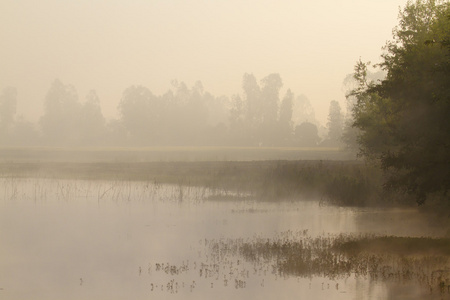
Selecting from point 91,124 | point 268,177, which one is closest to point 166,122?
point 91,124

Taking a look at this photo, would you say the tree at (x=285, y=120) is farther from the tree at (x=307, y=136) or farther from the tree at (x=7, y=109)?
the tree at (x=7, y=109)

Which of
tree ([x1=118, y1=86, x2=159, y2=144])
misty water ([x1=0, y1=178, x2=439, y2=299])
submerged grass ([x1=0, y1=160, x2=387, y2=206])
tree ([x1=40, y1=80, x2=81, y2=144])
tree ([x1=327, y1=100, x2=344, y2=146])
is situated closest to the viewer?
misty water ([x1=0, y1=178, x2=439, y2=299])

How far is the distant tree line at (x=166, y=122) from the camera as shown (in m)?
140

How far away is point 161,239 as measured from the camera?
82.4 feet

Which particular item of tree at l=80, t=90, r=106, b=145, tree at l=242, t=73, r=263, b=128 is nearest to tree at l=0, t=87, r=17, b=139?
tree at l=80, t=90, r=106, b=145

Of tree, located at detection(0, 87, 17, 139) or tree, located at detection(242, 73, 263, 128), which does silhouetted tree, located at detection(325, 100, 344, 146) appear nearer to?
tree, located at detection(242, 73, 263, 128)

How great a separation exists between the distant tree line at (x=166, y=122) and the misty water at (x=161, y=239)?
96.9 m

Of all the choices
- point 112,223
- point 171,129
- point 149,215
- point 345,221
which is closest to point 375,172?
point 345,221

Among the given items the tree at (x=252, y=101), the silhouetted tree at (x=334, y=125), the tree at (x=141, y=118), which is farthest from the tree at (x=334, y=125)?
the tree at (x=141, y=118)

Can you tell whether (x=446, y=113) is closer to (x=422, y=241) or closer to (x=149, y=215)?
(x=422, y=241)

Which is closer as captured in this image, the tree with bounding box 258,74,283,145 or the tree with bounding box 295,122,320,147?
the tree with bounding box 295,122,320,147

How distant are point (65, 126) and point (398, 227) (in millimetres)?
121734

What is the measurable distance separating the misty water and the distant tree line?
318 ft

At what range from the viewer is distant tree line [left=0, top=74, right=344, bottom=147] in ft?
458
